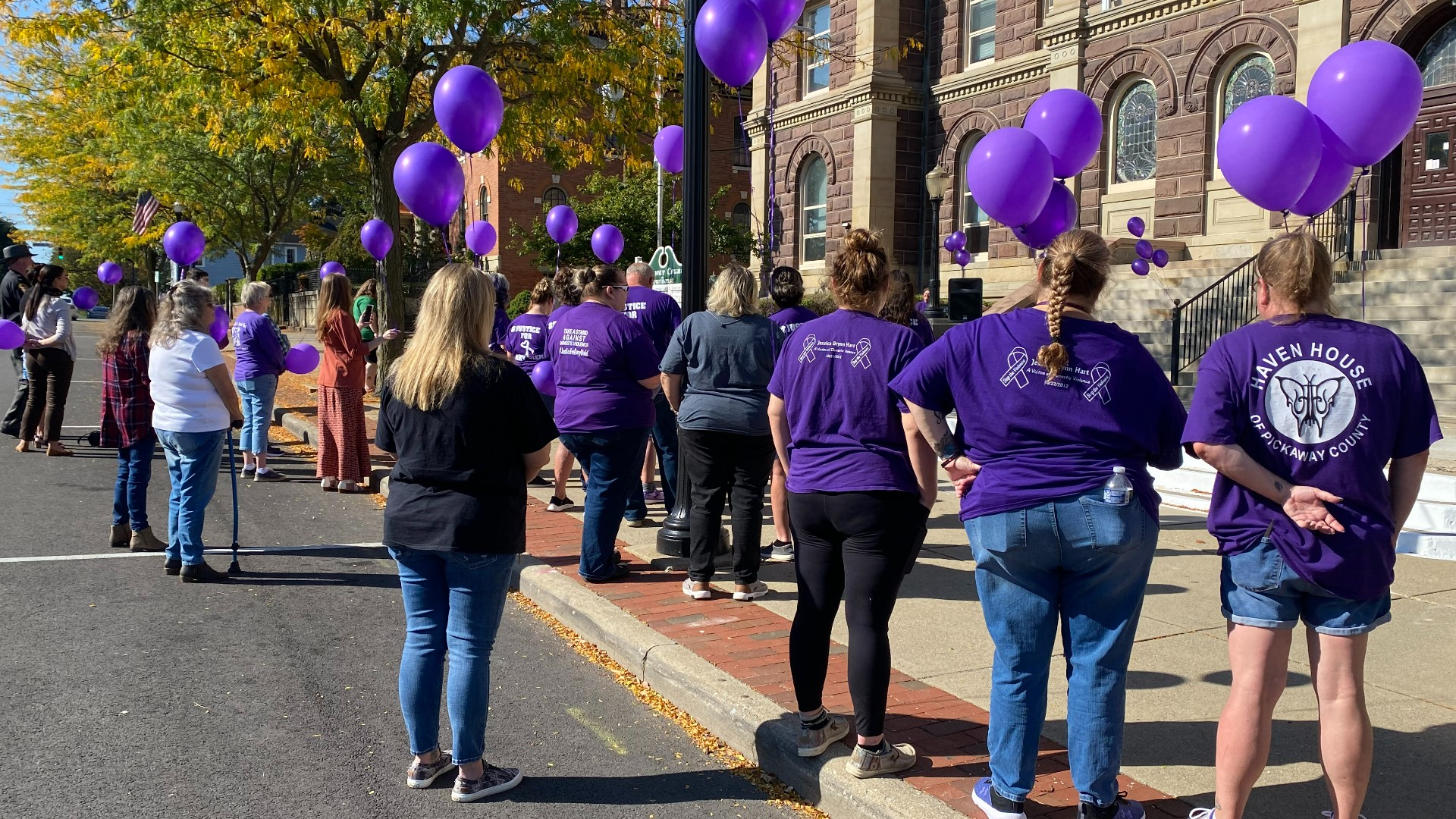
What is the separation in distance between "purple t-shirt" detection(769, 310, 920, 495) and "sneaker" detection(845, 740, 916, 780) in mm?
919

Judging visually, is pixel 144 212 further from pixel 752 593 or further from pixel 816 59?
pixel 752 593

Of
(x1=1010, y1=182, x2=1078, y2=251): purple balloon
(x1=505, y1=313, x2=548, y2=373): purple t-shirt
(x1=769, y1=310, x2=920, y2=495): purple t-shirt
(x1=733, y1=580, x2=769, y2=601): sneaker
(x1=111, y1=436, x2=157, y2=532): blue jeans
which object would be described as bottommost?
(x1=733, y1=580, x2=769, y2=601): sneaker

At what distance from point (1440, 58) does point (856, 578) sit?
1580 centimetres

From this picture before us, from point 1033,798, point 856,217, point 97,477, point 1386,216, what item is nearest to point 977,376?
point 1033,798

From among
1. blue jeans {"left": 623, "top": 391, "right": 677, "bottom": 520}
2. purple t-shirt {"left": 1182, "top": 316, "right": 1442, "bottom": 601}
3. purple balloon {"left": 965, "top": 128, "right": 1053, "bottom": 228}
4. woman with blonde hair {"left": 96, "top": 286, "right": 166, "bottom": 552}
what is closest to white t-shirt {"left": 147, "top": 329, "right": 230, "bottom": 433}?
woman with blonde hair {"left": 96, "top": 286, "right": 166, "bottom": 552}

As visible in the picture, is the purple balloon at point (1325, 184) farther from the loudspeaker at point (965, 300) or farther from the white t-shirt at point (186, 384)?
the loudspeaker at point (965, 300)

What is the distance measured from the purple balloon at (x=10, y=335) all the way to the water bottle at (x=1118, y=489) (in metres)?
10.9

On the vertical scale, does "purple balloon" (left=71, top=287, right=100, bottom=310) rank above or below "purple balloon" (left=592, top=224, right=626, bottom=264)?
below

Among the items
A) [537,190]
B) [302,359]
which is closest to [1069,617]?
[302,359]

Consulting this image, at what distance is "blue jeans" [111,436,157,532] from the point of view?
703 centimetres

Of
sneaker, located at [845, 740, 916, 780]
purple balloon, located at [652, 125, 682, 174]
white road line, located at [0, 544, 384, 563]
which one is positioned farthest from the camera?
purple balloon, located at [652, 125, 682, 174]

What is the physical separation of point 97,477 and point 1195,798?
10.1 meters

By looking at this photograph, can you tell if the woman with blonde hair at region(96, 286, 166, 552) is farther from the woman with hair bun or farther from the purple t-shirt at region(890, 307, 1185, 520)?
the purple t-shirt at region(890, 307, 1185, 520)

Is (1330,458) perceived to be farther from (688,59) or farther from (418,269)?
(418,269)
